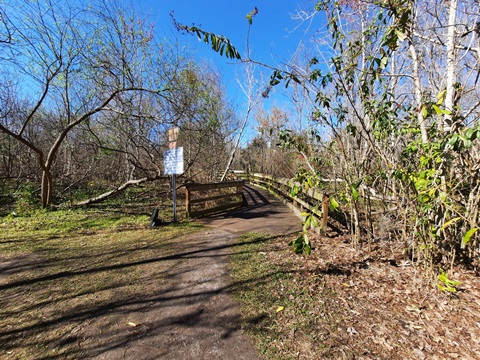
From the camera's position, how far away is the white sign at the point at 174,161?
18.6ft

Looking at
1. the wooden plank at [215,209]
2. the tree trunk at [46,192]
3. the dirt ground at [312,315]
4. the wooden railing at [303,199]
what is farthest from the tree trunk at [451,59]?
the tree trunk at [46,192]

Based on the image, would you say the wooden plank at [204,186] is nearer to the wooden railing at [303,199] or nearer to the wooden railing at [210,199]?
the wooden railing at [210,199]

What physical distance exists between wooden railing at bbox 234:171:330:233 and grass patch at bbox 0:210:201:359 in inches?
97.7

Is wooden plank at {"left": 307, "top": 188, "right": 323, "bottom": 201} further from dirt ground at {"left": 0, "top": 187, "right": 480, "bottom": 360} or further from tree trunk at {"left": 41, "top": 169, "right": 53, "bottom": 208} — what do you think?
tree trunk at {"left": 41, "top": 169, "right": 53, "bottom": 208}

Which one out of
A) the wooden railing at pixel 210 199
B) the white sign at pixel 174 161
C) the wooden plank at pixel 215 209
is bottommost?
the wooden plank at pixel 215 209

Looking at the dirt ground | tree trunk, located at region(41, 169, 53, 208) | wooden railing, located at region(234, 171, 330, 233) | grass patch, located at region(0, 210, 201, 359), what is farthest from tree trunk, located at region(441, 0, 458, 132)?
tree trunk, located at region(41, 169, 53, 208)

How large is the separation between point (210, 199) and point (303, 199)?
310cm

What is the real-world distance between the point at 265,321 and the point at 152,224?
4211 mm

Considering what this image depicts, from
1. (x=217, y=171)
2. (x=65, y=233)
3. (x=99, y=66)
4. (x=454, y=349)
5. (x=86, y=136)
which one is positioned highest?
(x=99, y=66)

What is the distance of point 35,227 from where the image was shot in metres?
5.48

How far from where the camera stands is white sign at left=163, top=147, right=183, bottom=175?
224 inches

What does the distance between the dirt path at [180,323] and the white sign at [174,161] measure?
2.55 meters

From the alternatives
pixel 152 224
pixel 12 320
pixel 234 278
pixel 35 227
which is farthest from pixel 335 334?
pixel 35 227

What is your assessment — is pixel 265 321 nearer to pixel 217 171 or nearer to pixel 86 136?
pixel 217 171
